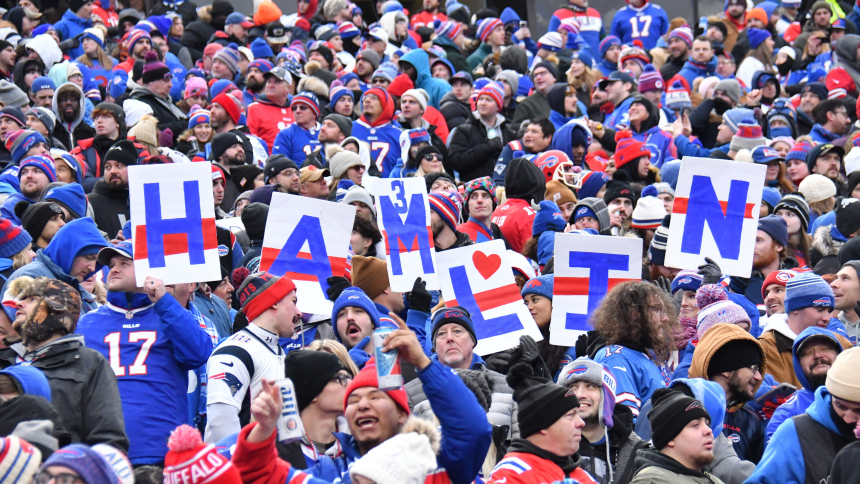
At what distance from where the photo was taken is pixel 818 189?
995 centimetres

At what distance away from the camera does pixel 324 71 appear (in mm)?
13930

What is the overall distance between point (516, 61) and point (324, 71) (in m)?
2.73

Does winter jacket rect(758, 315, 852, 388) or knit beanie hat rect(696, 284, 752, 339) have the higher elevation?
knit beanie hat rect(696, 284, 752, 339)

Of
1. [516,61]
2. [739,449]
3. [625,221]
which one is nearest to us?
[739,449]

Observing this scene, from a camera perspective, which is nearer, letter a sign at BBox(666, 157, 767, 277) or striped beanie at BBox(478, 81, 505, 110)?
letter a sign at BBox(666, 157, 767, 277)

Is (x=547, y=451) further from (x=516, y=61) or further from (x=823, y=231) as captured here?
(x=516, y=61)

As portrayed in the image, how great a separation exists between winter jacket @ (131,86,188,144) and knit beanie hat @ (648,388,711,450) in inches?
339

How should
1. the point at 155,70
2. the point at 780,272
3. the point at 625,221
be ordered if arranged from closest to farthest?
1. the point at 780,272
2. the point at 625,221
3. the point at 155,70

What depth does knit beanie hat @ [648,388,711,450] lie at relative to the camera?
15.7 feet

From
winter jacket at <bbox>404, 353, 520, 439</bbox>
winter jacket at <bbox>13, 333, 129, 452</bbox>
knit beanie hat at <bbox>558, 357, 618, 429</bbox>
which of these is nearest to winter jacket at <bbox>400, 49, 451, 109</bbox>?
winter jacket at <bbox>404, 353, 520, 439</bbox>

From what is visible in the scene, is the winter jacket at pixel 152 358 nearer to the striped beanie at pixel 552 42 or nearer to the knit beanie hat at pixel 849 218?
the knit beanie hat at pixel 849 218

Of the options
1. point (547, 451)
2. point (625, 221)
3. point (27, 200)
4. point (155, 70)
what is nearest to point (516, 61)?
point (155, 70)

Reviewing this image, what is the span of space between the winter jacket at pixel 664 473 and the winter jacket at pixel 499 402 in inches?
27.3

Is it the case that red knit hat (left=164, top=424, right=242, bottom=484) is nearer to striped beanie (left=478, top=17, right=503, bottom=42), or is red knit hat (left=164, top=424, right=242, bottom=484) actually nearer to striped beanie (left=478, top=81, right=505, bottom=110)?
striped beanie (left=478, top=81, right=505, bottom=110)
